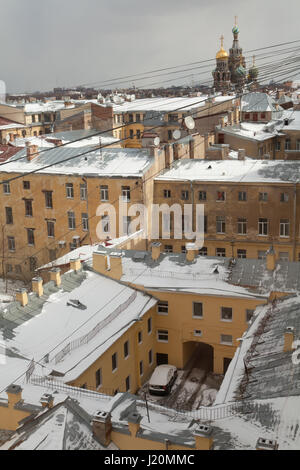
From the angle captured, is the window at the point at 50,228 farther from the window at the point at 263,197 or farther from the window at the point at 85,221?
the window at the point at 263,197

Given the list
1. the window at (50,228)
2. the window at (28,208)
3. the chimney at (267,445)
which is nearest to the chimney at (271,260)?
the chimney at (267,445)

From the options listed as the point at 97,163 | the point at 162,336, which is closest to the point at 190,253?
the point at 162,336

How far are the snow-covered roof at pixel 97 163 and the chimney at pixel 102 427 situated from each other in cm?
2046

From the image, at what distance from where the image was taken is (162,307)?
24156mm

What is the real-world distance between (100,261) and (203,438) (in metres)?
13.8

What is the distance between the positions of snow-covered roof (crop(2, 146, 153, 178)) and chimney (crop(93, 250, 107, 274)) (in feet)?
26.8

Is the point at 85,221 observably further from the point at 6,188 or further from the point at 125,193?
the point at 6,188

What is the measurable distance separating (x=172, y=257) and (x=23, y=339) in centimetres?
955

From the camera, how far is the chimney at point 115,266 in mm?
24016

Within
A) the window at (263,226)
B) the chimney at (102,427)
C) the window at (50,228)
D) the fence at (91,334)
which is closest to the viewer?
the chimney at (102,427)

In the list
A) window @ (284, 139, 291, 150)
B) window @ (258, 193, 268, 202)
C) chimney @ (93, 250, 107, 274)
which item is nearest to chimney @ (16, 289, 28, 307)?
chimney @ (93, 250, 107, 274)

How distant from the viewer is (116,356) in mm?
20234

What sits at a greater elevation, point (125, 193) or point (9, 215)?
point (125, 193)

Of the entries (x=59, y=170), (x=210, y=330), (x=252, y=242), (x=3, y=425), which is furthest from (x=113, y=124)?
(x=3, y=425)
